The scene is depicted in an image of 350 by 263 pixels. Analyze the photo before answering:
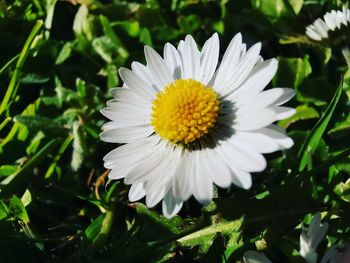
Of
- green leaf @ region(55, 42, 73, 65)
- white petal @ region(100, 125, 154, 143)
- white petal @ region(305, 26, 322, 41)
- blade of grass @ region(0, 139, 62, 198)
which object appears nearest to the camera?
white petal @ region(100, 125, 154, 143)

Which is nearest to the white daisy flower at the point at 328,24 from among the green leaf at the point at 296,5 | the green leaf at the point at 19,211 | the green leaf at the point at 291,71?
the green leaf at the point at 291,71

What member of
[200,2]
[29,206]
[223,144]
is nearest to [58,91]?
[29,206]

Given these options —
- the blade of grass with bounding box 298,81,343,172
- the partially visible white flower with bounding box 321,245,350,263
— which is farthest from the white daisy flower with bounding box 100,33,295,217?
the blade of grass with bounding box 298,81,343,172

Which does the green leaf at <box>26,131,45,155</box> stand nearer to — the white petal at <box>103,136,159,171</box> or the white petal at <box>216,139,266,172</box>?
the white petal at <box>103,136,159,171</box>

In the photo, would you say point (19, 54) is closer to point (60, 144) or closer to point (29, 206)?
point (60, 144)

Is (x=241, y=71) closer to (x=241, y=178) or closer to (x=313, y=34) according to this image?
(x=241, y=178)

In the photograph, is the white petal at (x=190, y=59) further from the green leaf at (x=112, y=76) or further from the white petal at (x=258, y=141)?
the green leaf at (x=112, y=76)

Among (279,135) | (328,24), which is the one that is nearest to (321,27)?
(328,24)
